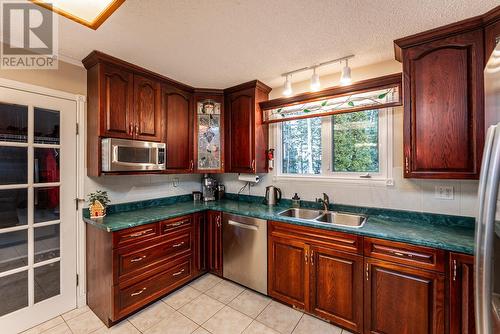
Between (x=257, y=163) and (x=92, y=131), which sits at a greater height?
(x=92, y=131)

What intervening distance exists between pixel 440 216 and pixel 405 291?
0.76m

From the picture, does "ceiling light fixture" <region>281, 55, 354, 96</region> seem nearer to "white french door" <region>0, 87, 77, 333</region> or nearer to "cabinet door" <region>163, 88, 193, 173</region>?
"cabinet door" <region>163, 88, 193, 173</region>

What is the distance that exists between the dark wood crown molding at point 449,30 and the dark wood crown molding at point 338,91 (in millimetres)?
231

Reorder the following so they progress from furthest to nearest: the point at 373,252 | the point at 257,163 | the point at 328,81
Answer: the point at 257,163
the point at 328,81
the point at 373,252

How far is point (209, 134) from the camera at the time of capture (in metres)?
2.94

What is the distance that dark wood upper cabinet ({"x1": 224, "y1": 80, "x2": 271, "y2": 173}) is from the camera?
2.69 meters

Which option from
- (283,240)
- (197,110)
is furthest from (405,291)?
(197,110)

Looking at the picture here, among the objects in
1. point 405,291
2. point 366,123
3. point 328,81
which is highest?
point 328,81

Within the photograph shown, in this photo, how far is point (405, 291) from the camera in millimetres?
1569

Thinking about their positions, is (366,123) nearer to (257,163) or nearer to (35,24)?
(257,163)

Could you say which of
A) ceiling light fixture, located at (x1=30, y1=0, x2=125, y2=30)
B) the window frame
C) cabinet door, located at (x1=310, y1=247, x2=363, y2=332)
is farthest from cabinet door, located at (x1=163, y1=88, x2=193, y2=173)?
cabinet door, located at (x1=310, y1=247, x2=363, y2=332)

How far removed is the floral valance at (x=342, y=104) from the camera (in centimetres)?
196

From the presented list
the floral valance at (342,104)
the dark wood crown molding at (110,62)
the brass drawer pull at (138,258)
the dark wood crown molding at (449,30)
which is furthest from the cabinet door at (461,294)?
the dark wood crown molding at (110,62)

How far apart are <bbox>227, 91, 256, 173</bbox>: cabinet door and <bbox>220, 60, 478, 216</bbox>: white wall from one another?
60cm
